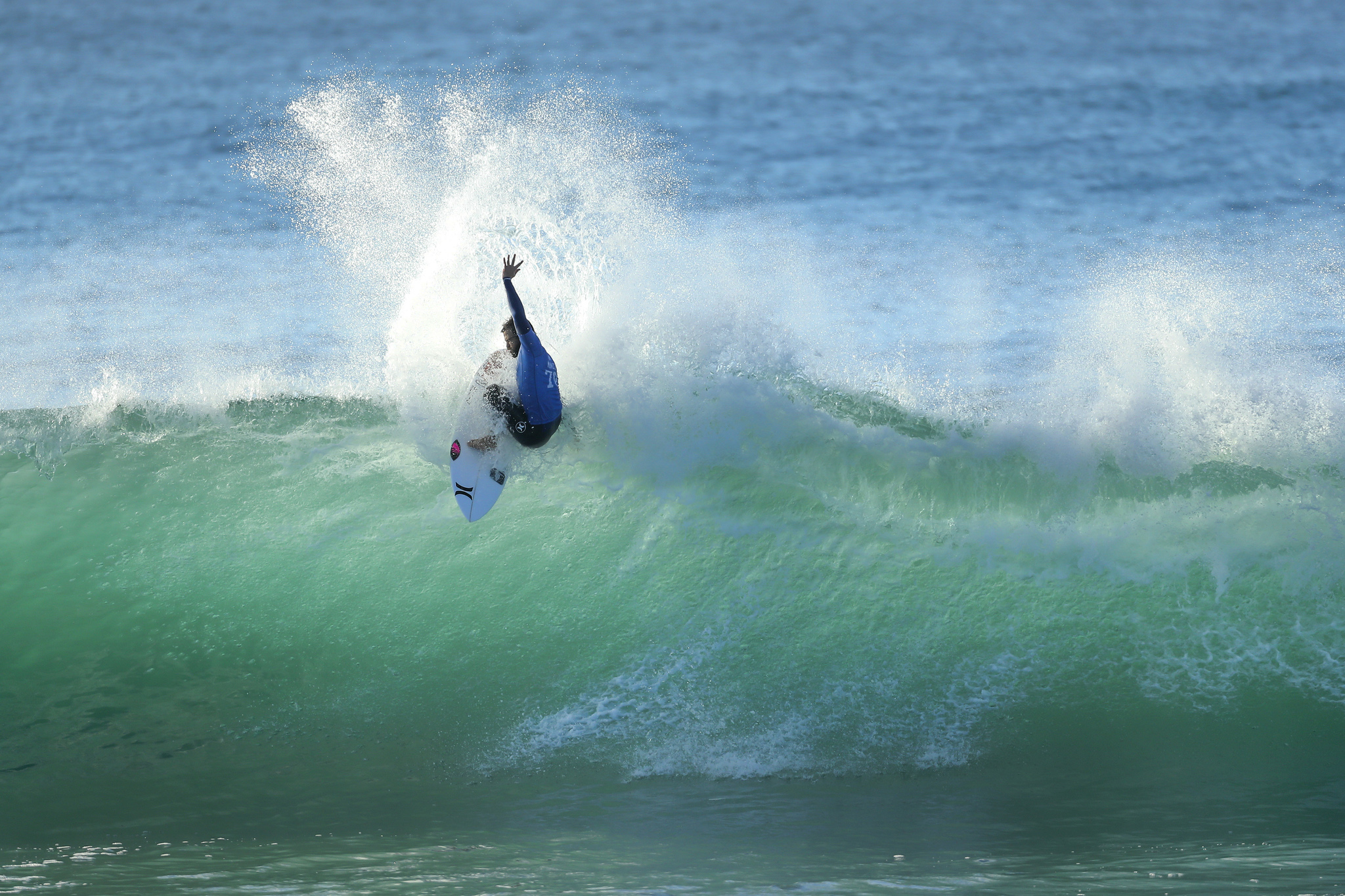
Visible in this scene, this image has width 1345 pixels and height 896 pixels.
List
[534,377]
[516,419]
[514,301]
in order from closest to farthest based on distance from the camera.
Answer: [514,301] → [534,377] → [516,419]

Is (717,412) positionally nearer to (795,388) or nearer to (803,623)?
(795,388)

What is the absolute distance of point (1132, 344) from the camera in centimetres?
719

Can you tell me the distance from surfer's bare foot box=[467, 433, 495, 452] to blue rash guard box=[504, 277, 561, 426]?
0.29 m

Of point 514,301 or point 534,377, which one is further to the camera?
point 534,377

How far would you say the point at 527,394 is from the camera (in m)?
5.57

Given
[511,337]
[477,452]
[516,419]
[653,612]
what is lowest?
[653,612]

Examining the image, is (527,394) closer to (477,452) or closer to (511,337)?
(511,337)

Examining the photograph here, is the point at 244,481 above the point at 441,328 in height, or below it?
below

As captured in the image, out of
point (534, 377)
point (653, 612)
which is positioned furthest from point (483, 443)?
point (653, 612)

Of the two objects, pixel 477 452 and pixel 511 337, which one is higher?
pixel 511 337

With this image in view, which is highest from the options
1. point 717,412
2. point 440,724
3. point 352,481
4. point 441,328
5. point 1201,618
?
point 441,328

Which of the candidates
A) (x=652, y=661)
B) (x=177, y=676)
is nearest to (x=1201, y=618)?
(x=652, y=661)

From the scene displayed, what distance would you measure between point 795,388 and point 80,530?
5.22 m

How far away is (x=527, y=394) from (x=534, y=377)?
138mm
